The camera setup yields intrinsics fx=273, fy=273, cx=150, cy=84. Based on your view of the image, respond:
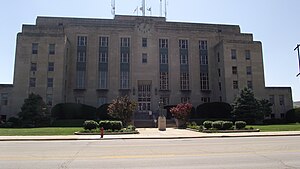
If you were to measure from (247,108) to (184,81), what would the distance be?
15337 mm

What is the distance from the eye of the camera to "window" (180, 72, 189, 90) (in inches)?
2116

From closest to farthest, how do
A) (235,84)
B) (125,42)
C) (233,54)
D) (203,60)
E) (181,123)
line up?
(181,123)
(235,84)
(233,54)
(125,42)
(203,60)

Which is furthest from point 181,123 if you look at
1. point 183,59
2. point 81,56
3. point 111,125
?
point 81,56

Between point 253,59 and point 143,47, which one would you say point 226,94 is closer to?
point 253,59

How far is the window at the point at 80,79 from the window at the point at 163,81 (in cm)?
1471

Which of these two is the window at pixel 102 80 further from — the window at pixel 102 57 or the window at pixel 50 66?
the window at pixel 50 66

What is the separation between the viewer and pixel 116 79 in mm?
51844

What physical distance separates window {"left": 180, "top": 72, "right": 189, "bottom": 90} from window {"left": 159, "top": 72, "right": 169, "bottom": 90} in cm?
284

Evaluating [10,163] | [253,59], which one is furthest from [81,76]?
[10,163]

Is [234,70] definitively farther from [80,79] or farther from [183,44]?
[80,79]

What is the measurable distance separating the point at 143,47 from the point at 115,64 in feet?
21.3

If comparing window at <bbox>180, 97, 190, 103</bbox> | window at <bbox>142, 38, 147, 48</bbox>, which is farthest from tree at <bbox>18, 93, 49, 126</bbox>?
window at <bbox>180, 97, 190, 103</bbox>

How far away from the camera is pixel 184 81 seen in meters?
54.0

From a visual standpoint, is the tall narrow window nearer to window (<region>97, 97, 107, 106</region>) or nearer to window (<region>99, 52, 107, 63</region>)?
window (<region>97, 97, 107, 106</region>)
